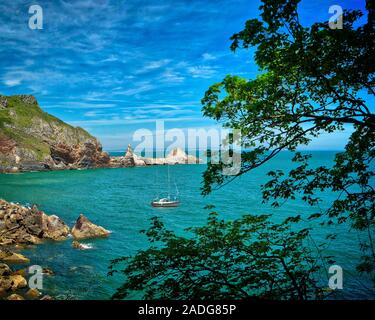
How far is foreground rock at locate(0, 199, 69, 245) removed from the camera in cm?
3662

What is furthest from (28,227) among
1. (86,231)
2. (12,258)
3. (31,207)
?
(31,207)

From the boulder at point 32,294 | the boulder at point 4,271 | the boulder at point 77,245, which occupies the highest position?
the boulder at point 4,271

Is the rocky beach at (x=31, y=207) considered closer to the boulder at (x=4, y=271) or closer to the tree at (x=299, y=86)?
the boulder at (x=4, y=271)

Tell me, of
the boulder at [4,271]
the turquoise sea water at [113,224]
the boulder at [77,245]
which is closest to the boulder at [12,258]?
the turquoise sea water at [113,224]

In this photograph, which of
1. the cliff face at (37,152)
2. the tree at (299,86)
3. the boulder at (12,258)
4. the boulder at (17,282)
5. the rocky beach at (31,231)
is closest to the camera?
the tree at (299,86)

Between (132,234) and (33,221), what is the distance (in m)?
13.3

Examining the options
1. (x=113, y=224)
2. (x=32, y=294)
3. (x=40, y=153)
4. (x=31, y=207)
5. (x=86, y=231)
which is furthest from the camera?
(x=40, y=153)

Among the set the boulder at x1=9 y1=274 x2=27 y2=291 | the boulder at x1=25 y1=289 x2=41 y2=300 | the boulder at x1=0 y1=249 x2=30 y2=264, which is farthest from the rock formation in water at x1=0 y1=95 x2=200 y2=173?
the boulder at x1=25 y1=289 x2=41 y2=300

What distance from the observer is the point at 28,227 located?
3888 cm

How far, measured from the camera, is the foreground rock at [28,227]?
36625 millimetres

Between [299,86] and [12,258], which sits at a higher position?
[299,86]

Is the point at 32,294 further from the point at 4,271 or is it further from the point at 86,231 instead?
the point at 86,231
